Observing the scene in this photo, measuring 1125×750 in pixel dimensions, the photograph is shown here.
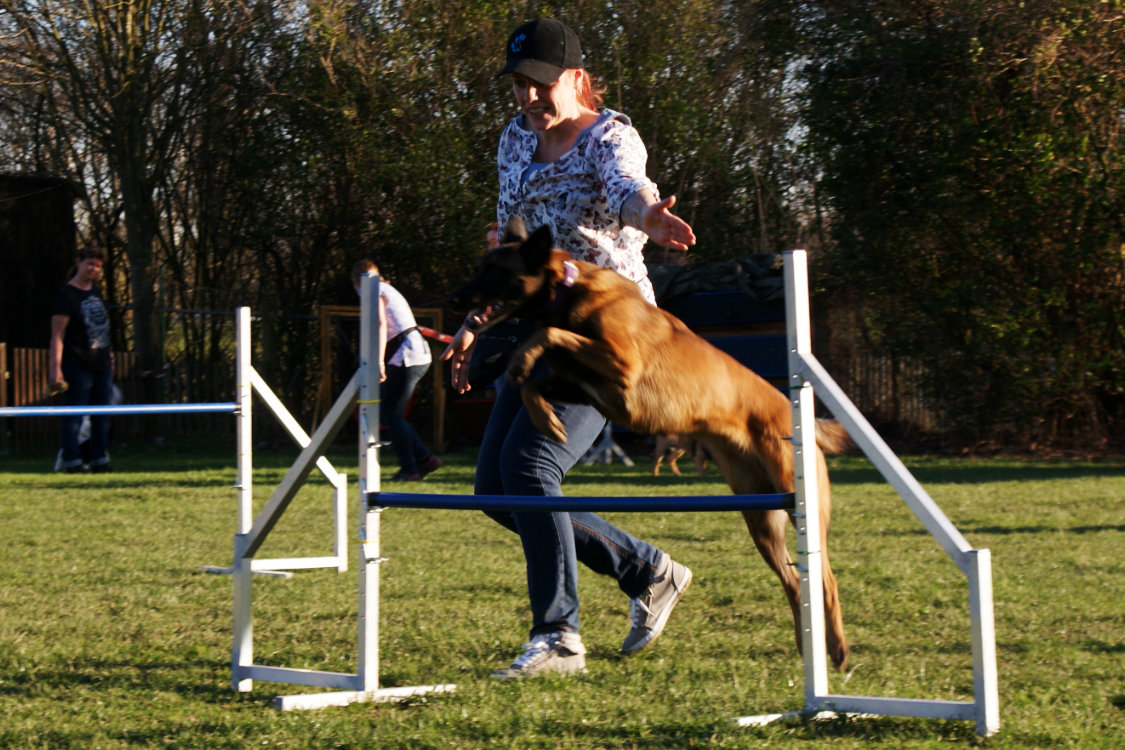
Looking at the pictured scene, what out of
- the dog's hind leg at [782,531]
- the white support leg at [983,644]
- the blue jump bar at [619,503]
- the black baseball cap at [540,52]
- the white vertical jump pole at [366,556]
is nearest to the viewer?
the white support leg at [983,644]

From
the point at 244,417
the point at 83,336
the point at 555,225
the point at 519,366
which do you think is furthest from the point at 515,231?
the point at 83,336

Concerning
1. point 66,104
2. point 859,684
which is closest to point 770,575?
point 859,684

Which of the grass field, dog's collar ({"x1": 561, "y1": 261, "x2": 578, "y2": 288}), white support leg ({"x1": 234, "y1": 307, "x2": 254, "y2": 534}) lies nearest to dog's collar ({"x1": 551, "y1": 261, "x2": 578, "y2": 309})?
dog's collar ({"x1": 561, "y1": 261, "x2": 578, "y2": 288})

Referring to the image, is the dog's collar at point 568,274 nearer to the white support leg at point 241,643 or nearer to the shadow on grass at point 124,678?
the white support leg at point 241,643

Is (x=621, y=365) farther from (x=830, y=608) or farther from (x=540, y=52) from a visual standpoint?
(x=830, y=608)

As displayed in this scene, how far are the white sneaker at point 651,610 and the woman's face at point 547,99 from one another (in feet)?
4.83

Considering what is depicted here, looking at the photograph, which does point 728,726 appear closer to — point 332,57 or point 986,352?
point 986,352

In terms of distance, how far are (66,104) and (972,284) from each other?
12361 mm

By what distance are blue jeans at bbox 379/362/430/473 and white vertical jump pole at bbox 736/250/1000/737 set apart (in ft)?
19.8

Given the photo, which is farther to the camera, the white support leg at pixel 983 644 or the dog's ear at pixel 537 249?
the dog's ear at pixel 537 249

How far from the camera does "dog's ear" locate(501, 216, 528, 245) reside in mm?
3441

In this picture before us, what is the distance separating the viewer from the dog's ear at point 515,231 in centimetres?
344

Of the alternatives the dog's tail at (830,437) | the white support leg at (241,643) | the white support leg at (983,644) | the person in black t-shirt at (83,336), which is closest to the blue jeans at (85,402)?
the person in black t-shirt at (83,336)

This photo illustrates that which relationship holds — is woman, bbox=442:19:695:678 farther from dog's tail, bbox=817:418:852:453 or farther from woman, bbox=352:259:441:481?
woman, bbox=352:259:441:481
